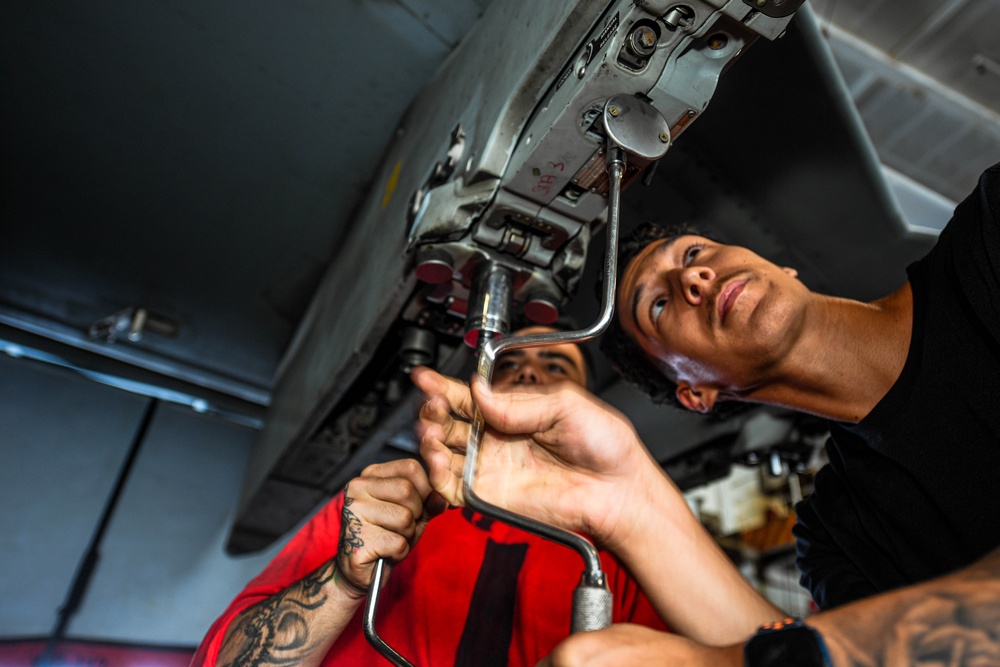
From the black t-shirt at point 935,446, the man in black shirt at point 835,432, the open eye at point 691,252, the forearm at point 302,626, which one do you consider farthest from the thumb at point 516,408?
the open eye at point 691,252

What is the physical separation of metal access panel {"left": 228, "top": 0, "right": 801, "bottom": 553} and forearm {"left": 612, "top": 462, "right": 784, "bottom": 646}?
0.36 metres

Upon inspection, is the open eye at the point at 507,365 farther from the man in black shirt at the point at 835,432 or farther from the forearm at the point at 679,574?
the forearm at the point at 679,574

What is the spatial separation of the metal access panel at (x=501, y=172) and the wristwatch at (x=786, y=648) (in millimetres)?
531

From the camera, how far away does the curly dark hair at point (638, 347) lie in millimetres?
1514

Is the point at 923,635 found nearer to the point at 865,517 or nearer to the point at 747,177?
the point at 865,517

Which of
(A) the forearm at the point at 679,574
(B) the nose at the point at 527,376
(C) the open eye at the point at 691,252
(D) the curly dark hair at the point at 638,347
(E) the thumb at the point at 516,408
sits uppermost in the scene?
(E) the thumb at the point at 516,408

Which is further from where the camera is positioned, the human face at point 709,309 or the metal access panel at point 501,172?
the human face at point 709,309

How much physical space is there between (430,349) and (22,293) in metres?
2.03

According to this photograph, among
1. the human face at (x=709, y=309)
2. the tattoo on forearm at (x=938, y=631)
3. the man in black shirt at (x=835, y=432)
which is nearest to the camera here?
the tattoo on forearm at (x=938, y=631)

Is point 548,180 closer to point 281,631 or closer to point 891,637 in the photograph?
point 891,637

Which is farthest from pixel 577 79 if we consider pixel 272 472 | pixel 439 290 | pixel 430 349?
pixel 272 472

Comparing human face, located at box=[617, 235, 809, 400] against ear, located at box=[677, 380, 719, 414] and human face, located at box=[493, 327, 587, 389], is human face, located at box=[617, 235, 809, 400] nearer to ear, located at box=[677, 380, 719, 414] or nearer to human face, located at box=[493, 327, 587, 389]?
ear, located at box=[677, 380, 719, 414]

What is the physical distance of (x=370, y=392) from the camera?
1.54 metres

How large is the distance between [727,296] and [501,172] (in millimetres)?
537
